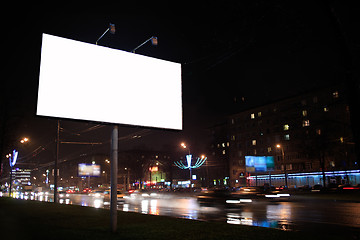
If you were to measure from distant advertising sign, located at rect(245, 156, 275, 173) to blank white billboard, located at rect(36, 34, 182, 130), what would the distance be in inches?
1650

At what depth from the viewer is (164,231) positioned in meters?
9.88

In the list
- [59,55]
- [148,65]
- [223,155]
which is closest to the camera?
[59,55]

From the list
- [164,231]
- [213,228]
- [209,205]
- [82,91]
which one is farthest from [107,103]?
[209,205]

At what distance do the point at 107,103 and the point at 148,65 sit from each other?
2.33m

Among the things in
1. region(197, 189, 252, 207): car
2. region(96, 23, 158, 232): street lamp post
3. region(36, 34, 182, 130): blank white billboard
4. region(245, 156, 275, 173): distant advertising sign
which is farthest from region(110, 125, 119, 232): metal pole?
region(245, 156, 275, 173): distant advertising sign

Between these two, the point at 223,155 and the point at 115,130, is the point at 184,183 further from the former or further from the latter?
the point at 115,130

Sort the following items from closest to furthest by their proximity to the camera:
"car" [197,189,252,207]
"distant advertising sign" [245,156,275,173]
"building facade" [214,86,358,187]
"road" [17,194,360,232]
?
"road" [17,194,360,232] < "car" [197,189,252,207] < "distant advertising sign" [245,156,275,173] < "building facade" [214,86,358,187]

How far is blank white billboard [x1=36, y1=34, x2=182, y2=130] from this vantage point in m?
10.4

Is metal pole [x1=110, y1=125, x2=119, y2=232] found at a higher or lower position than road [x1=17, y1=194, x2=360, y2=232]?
higher

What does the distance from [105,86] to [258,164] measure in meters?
45.8

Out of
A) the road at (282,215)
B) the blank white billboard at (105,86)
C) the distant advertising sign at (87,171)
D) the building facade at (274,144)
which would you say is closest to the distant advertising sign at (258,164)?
the building facade at (274,144)

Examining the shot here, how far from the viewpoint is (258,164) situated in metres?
53.2

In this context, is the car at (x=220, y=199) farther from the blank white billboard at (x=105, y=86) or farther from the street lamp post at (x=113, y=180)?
the street lamp post at (x=113, y=180)

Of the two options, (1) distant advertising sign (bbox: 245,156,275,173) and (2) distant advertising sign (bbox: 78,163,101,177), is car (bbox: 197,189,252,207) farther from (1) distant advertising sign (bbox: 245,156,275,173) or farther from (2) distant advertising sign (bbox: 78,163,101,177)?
(2) distant advertising sign (bbox: 78,163,101,177)
